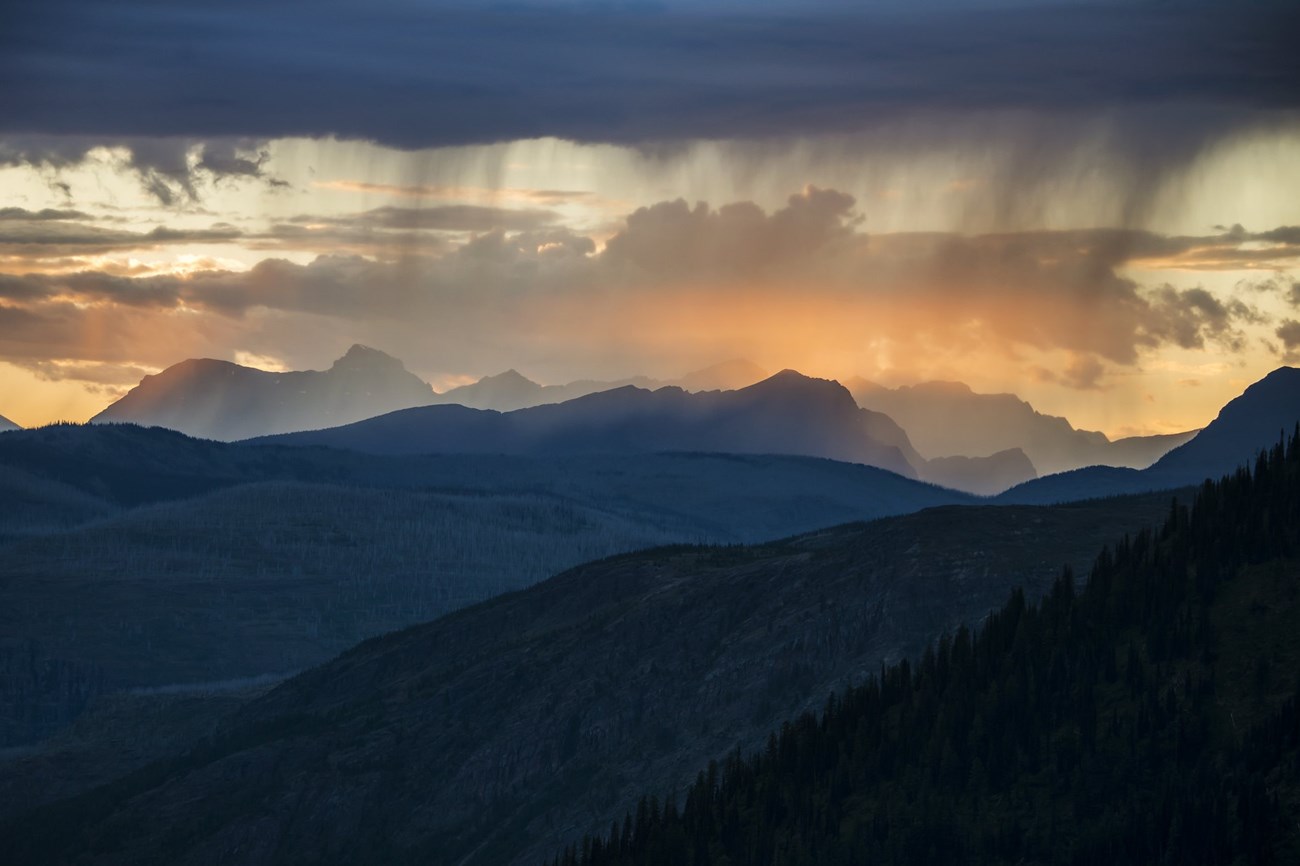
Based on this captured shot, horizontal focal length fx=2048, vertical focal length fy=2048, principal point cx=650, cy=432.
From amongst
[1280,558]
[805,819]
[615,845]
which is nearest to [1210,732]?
[1280,558]

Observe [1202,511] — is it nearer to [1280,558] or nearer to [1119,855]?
[1280,558]

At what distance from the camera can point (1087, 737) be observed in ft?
509

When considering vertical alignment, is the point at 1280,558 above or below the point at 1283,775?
above

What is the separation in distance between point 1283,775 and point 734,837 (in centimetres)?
5075

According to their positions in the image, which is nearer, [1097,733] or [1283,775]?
[1283,775]

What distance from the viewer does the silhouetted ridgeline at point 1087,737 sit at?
141500 millimetres

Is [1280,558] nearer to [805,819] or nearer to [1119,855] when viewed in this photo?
[1119,855]

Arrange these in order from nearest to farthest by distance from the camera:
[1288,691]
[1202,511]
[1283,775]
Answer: [1283,775] → [1288,691] → [1202,511]

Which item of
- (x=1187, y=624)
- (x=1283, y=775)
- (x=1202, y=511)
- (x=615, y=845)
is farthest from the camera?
(x=615, y=845)

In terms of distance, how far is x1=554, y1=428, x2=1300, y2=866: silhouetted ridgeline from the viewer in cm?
14150

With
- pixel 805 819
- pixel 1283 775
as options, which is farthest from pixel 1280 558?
pixel 805 819

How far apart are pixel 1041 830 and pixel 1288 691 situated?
20.3 m

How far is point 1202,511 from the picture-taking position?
169875 mm

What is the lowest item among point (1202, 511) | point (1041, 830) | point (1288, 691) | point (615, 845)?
point (615, 845)
